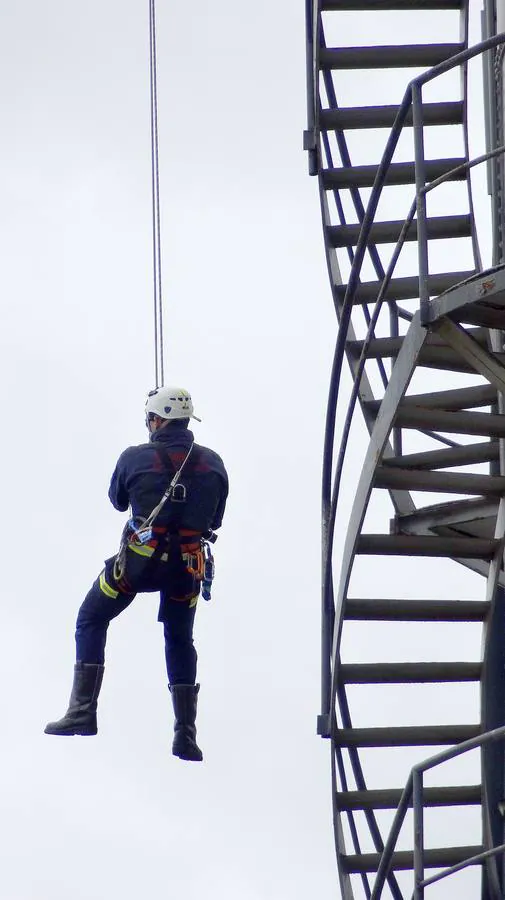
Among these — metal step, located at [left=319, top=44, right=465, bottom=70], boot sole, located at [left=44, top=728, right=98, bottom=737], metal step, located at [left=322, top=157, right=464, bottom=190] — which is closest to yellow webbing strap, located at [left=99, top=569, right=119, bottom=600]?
boot sole, located at [left=44, top=728, right=98, bottom=737]

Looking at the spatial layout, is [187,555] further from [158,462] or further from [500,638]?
[500,638]

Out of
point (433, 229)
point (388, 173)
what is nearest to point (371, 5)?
point (388, 173)

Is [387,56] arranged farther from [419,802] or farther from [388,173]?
[419,802]

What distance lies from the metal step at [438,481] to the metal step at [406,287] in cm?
158

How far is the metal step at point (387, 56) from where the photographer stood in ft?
50.1

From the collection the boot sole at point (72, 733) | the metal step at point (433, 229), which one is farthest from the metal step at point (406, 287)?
the boot sole at point (72, 733)

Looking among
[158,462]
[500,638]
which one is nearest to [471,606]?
[500,638]

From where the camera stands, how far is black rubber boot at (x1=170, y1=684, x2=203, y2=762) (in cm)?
1412

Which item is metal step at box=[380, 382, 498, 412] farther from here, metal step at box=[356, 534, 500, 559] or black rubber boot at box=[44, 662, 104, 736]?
black rubber boot at box=[44, 662, 104, 736]

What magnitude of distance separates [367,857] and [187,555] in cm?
312

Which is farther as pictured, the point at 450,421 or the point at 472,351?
the point at 450,421

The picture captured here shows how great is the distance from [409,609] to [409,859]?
2167mm

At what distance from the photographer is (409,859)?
1509 centimetres

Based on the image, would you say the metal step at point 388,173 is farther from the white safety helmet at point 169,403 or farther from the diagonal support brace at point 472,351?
the diagonal support brace at point 472,351
